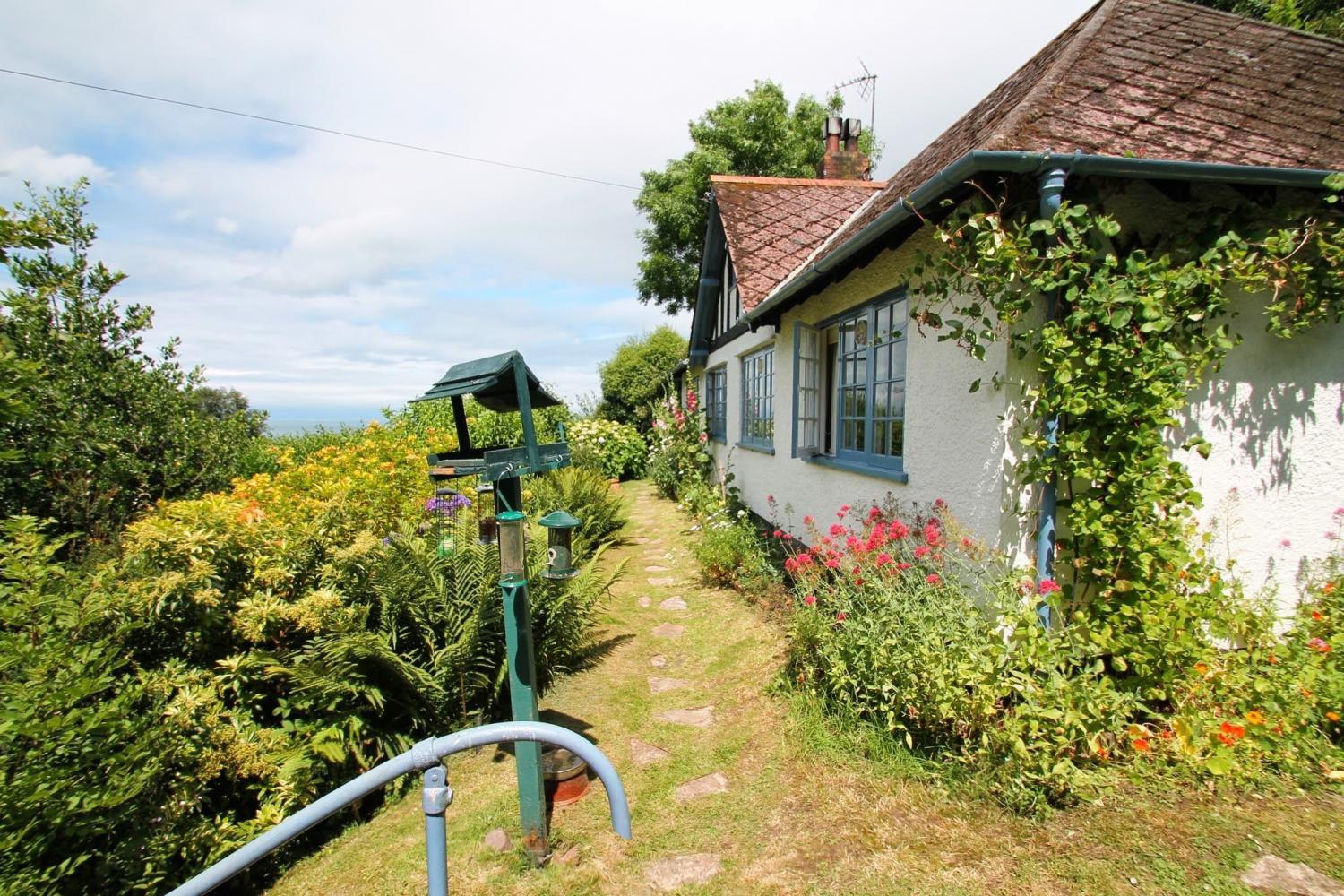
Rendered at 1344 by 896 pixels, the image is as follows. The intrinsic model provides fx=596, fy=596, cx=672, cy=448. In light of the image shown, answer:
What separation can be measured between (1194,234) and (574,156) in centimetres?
1101

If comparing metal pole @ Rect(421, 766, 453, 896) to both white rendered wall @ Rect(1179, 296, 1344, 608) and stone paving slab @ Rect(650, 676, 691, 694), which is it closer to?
stone paving slab @ Rect(650, 676, 691, 694)

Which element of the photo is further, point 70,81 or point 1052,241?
point 70,81

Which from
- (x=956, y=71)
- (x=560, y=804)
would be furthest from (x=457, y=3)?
(x=956, y=71)

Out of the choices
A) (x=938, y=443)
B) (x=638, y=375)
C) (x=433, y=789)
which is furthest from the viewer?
(x=638, y=375)

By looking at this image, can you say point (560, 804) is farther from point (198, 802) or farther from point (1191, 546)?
point (1191, 546)

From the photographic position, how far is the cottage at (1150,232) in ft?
10.1

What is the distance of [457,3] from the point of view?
6.26 metres

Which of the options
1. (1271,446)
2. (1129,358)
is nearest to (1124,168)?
(1129,358)

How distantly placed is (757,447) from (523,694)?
5568 mm

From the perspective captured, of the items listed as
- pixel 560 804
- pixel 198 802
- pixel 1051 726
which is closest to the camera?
pixel 1051 726

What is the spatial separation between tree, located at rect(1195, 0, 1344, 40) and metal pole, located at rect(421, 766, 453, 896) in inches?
387

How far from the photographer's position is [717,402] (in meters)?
11.1

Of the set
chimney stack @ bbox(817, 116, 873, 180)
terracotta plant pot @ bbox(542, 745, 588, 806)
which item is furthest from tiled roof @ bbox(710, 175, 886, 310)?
terracotta plant pot @ bbox(542, 745, 588, 806)

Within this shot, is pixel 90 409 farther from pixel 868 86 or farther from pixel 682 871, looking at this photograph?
pixel 868 86
